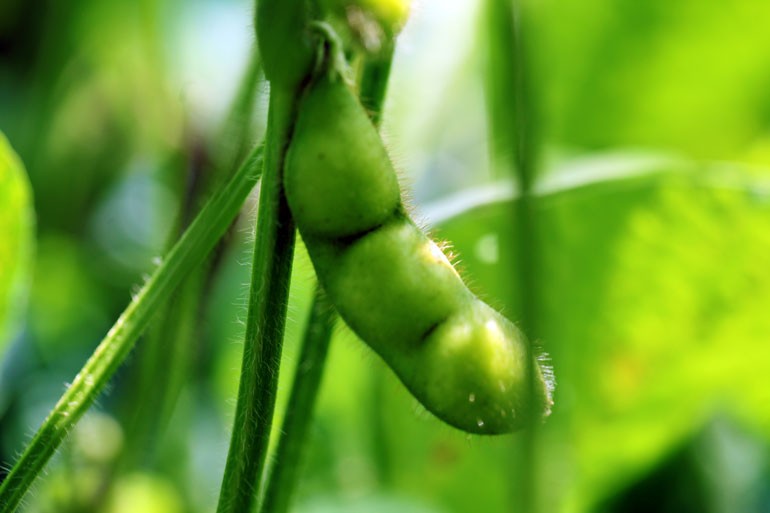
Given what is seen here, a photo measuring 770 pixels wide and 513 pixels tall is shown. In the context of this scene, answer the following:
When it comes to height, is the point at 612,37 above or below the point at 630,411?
above

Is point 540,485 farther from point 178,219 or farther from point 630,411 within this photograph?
point 630,411

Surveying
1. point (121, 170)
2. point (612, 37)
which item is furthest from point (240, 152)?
point (121, 170)

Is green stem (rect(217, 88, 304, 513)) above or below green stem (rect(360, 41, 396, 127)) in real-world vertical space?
below

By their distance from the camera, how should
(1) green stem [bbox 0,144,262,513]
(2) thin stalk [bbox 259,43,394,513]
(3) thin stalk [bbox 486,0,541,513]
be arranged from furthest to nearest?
(2) thin stalk [bbox 259,43,394,513], (1) green stem [bbox 0,144,262,513], (3) thin stalk [bbox 486,0,541,513]

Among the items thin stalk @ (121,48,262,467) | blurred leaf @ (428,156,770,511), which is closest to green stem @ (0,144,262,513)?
thin stalk @ (121,48,262,467)

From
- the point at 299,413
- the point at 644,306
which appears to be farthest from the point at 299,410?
the point at 644,306

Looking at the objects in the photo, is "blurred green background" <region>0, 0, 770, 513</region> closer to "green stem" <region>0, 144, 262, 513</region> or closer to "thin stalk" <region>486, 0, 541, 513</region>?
"green stem" <region>0, 144, 262, 513</region>
